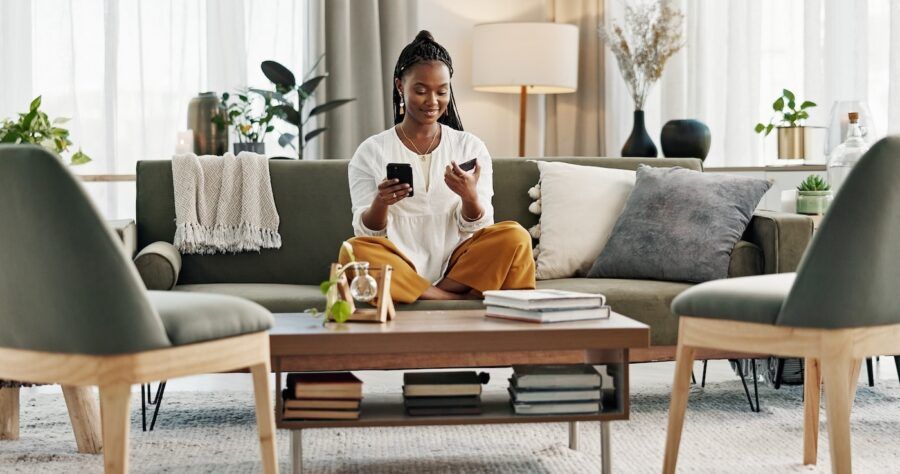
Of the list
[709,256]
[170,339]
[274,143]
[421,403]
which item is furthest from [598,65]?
[170,339]

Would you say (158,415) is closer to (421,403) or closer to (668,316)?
(421,403)

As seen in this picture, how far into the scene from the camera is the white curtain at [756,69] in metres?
4.37

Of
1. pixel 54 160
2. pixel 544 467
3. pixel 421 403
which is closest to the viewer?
pixel 54 160

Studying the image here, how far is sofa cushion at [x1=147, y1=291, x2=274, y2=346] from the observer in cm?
175

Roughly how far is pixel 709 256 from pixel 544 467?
3.35 ft

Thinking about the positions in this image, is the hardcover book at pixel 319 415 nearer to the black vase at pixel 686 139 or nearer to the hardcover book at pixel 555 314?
the hardcover book at pixel 555 314

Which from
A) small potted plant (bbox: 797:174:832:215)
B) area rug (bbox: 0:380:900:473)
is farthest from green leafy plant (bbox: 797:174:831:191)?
area rug (bbox: 0:380:900:473)

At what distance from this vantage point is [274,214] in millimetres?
Answer: 3309

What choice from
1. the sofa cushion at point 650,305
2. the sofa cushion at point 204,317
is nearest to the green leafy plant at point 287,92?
the sofa cushion at point 650,305

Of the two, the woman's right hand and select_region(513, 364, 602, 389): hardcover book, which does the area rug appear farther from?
the woman's right hand

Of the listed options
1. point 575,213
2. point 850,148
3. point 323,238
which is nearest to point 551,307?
point 575,213

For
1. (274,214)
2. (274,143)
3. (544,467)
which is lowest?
(544,467)

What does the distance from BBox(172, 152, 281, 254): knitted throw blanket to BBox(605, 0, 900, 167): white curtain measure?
81.4 inches

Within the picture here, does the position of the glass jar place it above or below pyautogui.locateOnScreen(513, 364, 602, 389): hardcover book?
above
